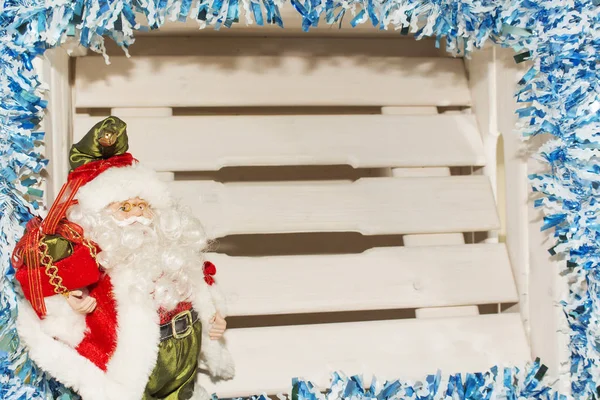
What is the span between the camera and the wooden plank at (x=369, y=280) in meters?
1.12

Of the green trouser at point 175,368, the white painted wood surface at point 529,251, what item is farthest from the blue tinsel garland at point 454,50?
the green trouser at point 175,368

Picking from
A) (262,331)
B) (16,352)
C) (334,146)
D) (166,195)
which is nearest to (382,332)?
(262,331)

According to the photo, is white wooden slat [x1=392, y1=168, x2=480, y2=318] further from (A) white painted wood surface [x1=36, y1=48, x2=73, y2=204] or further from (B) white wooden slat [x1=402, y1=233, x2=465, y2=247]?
(A) white painted wood surface [x1=36, y1=48, x2=73, y2=204]

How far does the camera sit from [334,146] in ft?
3.94

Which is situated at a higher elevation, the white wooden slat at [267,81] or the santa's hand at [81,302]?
the white wooden slat at [267,81]

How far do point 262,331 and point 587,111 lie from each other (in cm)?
59

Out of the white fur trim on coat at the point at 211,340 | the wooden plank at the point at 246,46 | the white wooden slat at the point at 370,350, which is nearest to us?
the white fur trim on coat at the point at 211,340

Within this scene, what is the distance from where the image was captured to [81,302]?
0.85 meters

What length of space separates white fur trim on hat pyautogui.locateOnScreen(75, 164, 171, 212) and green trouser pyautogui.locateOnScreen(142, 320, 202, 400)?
0.18 meters

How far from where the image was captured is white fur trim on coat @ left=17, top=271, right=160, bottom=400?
83 cm

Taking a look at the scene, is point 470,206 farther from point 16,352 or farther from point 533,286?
point 16,352

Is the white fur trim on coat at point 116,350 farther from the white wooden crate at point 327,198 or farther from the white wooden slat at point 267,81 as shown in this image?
the white wooden slat at point 267,81

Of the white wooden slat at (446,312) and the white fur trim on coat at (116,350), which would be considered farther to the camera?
the white wooden slat at (446,312)

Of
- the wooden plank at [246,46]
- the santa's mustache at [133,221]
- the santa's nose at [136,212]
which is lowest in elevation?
the santa's mustache at [133,221]
